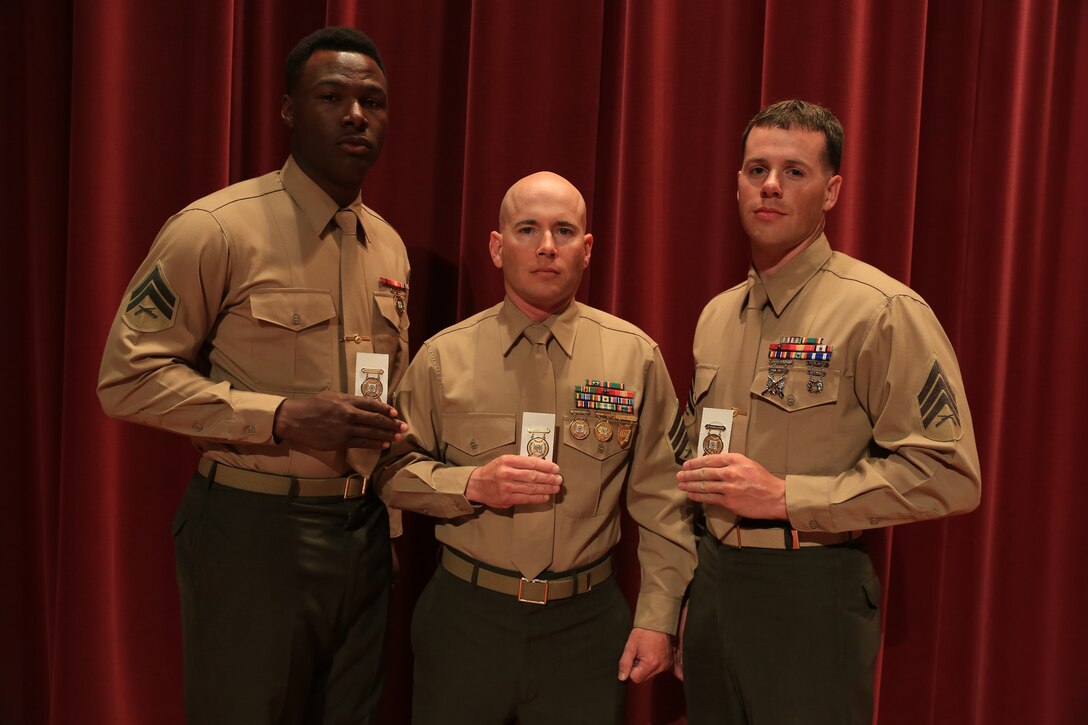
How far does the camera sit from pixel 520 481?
209cm

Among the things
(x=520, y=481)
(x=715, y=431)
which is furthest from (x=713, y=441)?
(x=520, y=481)

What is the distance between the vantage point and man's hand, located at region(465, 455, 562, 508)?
6.85 feet

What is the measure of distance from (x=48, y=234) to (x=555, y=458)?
2.27 metres

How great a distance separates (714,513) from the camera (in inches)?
87.9

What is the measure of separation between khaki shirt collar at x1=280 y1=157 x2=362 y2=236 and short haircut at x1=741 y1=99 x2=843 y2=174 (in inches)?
49.0

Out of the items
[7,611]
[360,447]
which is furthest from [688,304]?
[7,611]

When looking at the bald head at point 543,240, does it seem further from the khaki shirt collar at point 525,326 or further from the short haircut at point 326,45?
the short haircut at point 326,45

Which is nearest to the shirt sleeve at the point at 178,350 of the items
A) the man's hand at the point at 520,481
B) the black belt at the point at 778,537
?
the man's hand at the point at 520,481

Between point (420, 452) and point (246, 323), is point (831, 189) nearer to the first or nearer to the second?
point (420, 452)

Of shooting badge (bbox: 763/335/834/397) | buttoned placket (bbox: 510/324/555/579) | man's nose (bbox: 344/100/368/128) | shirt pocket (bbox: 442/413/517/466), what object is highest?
man's nose (bbox: 344/100/368/128)

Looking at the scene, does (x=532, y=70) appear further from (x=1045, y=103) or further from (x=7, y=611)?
(x=7, y=611)

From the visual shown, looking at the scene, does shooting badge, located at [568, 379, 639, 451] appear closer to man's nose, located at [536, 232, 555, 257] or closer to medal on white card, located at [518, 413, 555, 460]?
medal on white card, located at [518, 413, 555, 460]

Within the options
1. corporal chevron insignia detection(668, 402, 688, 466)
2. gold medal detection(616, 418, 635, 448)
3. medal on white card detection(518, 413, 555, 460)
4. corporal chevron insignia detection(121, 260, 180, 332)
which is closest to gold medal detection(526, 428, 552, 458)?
medal on white card detection(518, 413, 555, 460)

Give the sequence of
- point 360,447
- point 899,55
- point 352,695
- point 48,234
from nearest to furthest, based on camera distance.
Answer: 1. point 360,447
2. point 352,695
3. point 899,55
4. point 48,234
